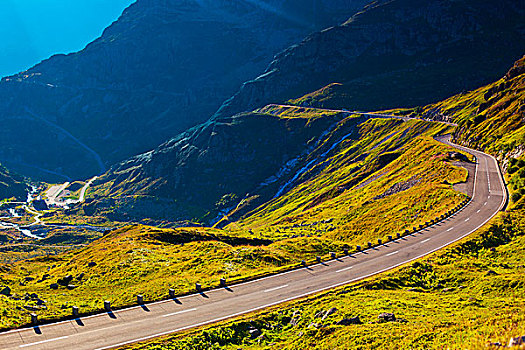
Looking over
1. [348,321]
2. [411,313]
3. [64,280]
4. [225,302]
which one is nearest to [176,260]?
[64,280]

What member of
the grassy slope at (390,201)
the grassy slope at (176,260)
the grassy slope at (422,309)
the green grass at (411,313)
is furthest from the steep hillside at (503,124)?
the green grass at (411,313)

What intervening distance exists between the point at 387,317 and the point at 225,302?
1673cm

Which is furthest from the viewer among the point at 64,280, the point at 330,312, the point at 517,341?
the point at 64,280

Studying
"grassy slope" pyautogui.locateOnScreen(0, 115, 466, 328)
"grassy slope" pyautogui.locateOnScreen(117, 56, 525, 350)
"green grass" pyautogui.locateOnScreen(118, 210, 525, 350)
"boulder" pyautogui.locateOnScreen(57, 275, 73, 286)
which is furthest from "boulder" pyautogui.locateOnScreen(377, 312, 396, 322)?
"boulder" pyautogui.locateOnScreen(57, 275, 73, 286)

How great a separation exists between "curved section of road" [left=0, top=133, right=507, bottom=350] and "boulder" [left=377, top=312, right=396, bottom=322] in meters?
10.9

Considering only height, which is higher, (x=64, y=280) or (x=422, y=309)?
(x=64, y=280)

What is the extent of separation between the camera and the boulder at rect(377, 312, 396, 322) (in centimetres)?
2765

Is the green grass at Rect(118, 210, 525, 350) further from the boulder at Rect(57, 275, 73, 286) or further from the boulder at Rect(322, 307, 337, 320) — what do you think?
the boulder at Rect(57, 275, 73, 286)

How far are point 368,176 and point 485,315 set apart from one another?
131134 millimetres

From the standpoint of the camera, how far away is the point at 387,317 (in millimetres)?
27922

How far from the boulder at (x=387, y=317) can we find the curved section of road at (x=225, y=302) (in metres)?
10.9

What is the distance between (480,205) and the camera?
68562mm

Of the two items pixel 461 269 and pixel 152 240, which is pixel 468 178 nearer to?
pixel 461 269

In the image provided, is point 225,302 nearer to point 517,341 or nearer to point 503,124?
point 517,341
